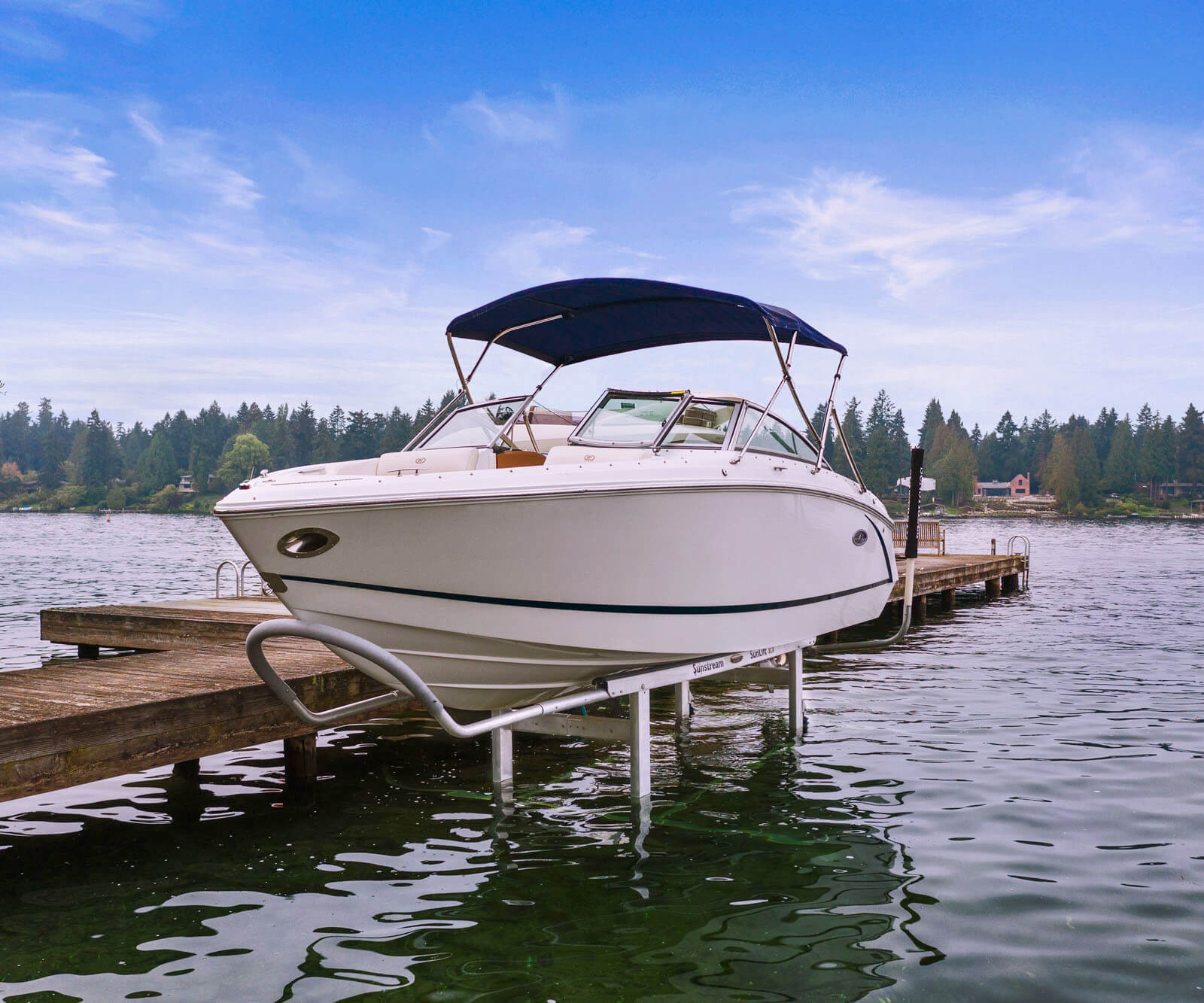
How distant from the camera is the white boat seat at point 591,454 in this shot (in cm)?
620

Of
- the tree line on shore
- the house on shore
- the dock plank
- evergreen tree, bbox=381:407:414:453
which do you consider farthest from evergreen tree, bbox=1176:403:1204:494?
the dock plank

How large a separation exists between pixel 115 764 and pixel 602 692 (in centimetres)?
287

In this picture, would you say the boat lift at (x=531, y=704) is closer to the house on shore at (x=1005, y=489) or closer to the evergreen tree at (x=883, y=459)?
the evergreen tree at (x=883, y=459)

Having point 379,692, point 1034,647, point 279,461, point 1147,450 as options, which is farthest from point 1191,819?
point 1147,450

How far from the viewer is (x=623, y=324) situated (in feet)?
24.9

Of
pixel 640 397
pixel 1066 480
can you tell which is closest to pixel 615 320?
pixel 640 397

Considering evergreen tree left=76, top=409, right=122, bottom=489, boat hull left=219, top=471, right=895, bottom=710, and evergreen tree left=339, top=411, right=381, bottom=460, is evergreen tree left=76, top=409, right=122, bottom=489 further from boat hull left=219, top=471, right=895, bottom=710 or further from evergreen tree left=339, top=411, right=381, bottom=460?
boat hull left=219, top=471, right=895, bottom=710

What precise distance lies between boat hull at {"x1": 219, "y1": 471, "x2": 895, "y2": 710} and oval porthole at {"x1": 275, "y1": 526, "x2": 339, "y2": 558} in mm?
33

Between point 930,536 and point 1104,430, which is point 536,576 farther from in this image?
point 1104,430

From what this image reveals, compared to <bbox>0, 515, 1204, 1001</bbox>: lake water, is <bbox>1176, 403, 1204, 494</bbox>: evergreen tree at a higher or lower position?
higher

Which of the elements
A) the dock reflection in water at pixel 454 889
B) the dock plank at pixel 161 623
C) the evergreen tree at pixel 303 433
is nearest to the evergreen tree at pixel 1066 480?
the evergreen tree at pixel 303 433

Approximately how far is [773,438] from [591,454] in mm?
1535

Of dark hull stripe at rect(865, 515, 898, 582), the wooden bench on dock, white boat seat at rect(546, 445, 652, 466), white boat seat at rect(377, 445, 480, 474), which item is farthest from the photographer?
the wooden bench on dock

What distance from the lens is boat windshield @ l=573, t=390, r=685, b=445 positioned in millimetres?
6492
